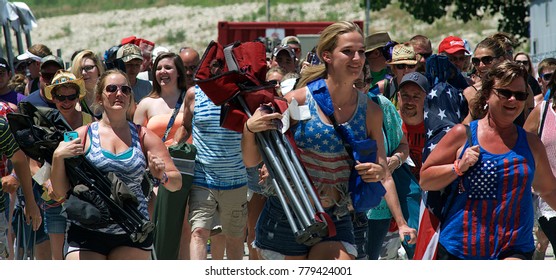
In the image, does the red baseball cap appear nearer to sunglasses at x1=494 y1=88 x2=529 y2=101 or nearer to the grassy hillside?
sunglasses at x1=494 y1=88 x2=529 y2=101

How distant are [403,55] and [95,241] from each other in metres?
4.61

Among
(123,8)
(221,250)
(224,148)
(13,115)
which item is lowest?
(123,8)

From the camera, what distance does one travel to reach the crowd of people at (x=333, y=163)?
5.60m

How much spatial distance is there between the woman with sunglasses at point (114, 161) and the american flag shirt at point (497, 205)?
185cm

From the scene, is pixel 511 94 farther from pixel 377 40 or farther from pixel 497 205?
pixel 377 40

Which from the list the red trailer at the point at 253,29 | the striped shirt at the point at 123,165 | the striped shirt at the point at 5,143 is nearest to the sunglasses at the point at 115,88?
the striped shirt at the point at 123,165

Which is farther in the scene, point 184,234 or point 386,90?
point 386,90

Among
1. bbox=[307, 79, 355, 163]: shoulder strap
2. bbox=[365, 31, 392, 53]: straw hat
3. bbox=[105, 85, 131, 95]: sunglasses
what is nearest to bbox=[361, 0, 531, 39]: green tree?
bbox=[365, 31, 392, 53]: straw hat

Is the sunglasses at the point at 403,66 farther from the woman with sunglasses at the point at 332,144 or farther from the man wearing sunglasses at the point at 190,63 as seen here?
the woman with sunglasses at the point at 332,144

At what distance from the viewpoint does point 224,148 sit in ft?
27.3

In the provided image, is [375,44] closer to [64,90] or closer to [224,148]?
[224,148]

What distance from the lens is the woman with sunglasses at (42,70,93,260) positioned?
8.04 m

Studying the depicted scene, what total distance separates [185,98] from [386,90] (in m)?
1.91
